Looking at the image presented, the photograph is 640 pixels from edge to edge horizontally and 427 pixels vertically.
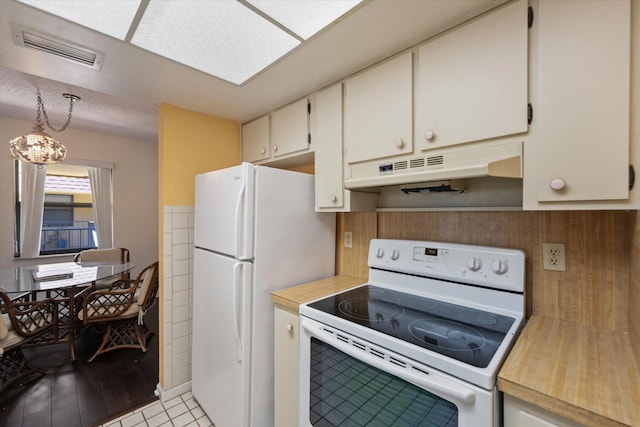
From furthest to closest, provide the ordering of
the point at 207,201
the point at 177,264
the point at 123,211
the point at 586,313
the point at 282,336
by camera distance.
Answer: the point at 123,211
the point at 177,264
the point at 207,201
the point at 282,336
the point at 586,313

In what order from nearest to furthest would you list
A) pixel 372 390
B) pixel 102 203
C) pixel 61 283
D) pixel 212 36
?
1. pixel 372 390
2. pixel 212 36
3. pixel 61 283
4. pixel 102 203

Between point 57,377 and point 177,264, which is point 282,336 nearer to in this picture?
point 177,264

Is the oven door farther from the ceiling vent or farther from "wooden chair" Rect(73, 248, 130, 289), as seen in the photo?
"wooden chair" Rect(73, 248, 130, 289)

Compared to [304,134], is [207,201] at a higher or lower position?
lower

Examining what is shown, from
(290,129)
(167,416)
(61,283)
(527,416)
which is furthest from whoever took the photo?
(61,283)

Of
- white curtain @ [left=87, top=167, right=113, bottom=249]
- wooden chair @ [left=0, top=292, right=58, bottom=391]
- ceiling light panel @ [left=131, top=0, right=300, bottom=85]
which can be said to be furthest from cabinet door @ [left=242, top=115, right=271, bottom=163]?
white curtain @ [left=87, top=167, right=113, bottom=249]

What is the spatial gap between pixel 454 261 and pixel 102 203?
4.72 meters

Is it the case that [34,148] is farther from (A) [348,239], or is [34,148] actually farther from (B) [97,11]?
(A) [348,239]

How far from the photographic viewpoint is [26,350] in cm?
274

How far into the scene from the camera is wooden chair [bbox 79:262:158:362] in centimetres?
265

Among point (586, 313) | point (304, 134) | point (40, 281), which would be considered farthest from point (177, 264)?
point (586, 313)

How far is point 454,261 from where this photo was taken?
1423 mm

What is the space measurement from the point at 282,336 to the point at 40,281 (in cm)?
249

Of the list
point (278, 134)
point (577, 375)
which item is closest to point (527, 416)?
point (577, 375)
